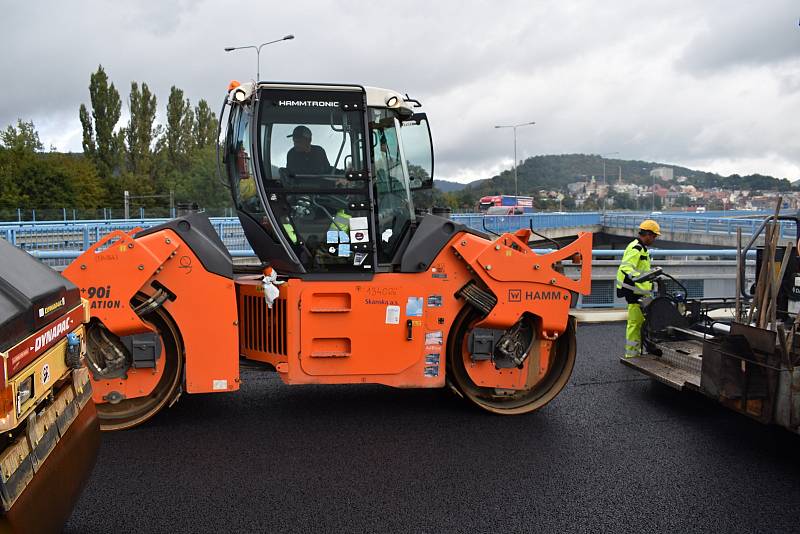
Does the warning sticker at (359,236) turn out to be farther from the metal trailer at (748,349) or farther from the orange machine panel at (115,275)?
the metal trailer at (748,349)

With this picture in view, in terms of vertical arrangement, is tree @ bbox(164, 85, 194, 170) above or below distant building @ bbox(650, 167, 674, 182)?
above

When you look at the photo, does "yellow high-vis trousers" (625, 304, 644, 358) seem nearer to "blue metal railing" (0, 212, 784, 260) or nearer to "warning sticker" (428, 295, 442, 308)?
"blue metal railing" (0, 212, 784, 260)

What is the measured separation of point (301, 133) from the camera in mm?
5102

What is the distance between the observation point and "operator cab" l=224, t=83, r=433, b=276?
507 centimetres

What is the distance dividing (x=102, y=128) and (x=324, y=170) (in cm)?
4496

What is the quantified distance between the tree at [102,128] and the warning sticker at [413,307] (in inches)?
1742

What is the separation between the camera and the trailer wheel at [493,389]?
5418 mm

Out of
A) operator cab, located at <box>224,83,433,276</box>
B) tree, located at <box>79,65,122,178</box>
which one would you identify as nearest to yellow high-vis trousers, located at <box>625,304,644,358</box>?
operator cab, located at <box>224,83,433,276</box>

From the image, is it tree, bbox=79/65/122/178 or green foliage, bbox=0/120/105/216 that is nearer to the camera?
green foliage, bbox=0/120/105/216

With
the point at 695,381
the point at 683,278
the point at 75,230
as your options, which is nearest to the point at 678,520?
the point at 695,381

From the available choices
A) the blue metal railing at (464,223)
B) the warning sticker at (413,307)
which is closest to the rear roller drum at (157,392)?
the blue metal railing at (464,223)

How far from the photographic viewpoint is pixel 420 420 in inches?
209

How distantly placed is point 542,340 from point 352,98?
8.00 ft

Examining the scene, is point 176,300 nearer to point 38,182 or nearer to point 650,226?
point 650,226
